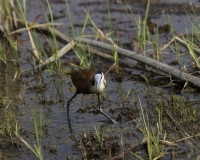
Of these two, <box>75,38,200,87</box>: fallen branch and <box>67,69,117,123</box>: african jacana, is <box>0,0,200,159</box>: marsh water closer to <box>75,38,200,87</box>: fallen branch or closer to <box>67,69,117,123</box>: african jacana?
<box>75,38,200,87</box>: fallen branch

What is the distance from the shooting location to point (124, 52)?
6.91m

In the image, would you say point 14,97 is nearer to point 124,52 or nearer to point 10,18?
point 124,52

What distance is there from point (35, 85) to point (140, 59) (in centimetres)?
146

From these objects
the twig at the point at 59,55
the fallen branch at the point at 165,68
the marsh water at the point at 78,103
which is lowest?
the marsh water at the point at 78,103

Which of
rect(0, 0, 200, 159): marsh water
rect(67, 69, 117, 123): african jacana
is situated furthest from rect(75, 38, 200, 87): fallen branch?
rect(67, 69, 117, 123): african jacana

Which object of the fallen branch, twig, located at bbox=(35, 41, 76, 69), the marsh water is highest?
twig, located at bbox=(35, 41, 76, 69)

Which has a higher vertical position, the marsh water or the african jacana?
the african jacana

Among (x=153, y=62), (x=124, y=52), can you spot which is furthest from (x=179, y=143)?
(x=124, y=52)

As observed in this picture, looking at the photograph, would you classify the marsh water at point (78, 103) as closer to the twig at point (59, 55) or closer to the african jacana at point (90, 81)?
the twig at point (59, 55)

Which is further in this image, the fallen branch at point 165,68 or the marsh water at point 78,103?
the fallen branch at point 165,68

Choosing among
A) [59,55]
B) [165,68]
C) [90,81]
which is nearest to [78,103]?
[90,81]

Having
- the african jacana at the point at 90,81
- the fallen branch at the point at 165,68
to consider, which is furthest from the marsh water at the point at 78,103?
the african jacana at the point at 90,81

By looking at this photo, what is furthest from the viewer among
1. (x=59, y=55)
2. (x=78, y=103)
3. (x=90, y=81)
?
(x=59, y=55)

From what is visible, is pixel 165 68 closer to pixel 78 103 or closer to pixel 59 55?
pixel 78 103
